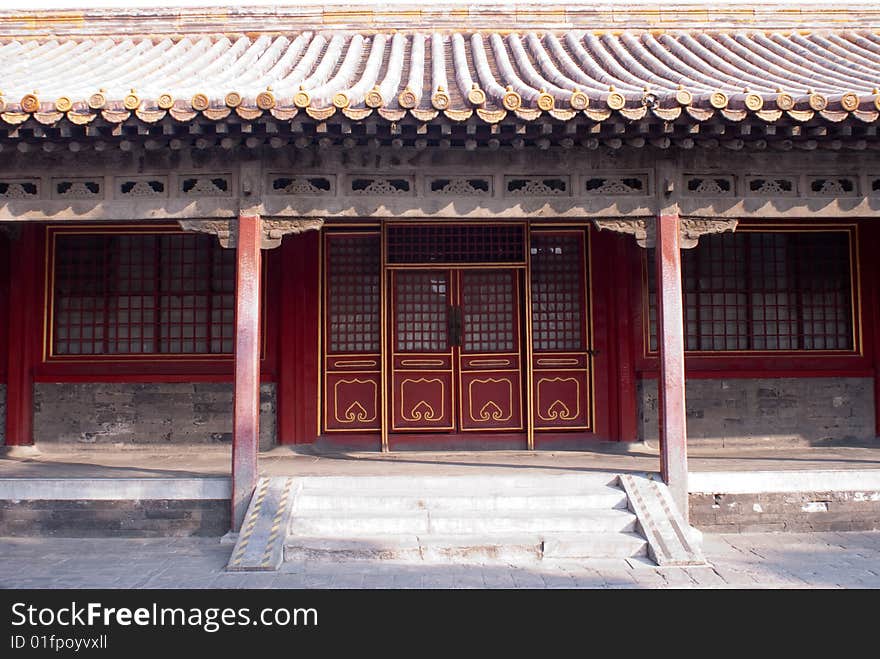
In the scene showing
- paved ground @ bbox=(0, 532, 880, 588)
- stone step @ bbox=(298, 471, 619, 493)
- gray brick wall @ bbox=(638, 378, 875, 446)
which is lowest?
paved ground @ bbox=(0, 532, 880, 588)

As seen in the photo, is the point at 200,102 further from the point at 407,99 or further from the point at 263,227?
the point at 407,99

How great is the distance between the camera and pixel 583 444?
26.7 ft

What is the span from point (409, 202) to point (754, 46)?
4.79m

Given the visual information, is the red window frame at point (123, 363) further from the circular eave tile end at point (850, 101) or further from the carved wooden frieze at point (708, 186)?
the circular eave tile end at point (850, 101)

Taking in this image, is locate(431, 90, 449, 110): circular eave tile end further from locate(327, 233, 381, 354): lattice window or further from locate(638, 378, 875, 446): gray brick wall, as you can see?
locate(638, 378, 875, 446): gray brick wall

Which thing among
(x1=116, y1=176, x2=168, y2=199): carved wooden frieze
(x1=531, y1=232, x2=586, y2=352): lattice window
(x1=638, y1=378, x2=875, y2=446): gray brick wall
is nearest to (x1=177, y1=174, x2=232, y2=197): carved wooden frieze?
(x1=116, y1=176, x2=168, y2=199): carved wooden frieze

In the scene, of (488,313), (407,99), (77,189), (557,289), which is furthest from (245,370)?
(557,289)

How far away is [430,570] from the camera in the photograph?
5.16 m

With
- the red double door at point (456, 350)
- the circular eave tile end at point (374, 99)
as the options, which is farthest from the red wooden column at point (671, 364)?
the circular eave tile end at point (374, 99)

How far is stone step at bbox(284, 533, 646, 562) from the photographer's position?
5359mm

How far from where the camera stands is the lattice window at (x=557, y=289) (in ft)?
27.2

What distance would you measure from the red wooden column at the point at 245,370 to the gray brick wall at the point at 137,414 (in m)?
2.07

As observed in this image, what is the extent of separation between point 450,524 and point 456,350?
9.46 feet

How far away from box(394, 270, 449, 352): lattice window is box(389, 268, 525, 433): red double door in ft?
0.04
